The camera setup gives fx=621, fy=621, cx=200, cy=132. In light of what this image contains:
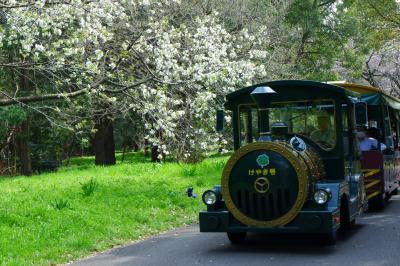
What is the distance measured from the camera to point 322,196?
27.9 ft

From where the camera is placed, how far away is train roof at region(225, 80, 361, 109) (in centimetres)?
979

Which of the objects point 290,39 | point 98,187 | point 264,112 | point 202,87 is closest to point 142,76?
point 202,87

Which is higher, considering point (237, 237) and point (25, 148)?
point (25, 148)

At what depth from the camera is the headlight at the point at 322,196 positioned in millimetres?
8469

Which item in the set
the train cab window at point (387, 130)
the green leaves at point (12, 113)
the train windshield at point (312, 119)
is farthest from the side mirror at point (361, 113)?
the green leaves at point (12, 113)

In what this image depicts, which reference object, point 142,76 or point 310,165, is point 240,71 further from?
point 310,165

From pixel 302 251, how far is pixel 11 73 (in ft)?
54.6

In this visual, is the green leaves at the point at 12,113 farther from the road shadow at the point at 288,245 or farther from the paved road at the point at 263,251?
the road shadow at the point at 288,245

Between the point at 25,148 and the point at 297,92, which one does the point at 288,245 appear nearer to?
the point at 297,92

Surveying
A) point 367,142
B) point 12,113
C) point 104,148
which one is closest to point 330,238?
point 367,142

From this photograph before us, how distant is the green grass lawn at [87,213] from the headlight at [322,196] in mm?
3498

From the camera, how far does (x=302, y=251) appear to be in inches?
347

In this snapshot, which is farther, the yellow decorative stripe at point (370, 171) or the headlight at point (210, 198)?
the yellow decorative stripe at point (370, 171)

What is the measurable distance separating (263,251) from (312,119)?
2369mm
